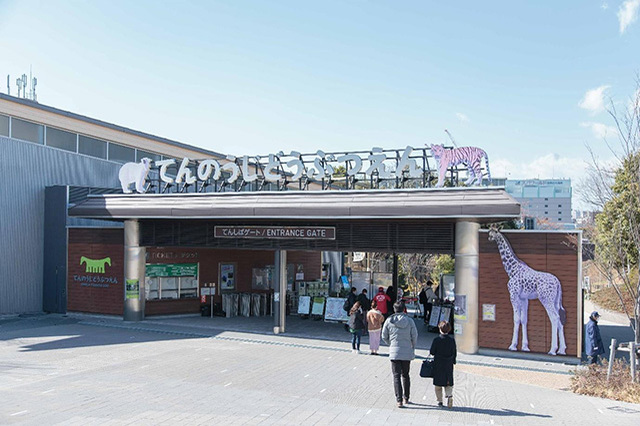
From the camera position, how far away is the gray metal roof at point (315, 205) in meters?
14.9

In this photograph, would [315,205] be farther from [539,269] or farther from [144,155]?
[144,155]

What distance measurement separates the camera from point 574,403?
35.7ft

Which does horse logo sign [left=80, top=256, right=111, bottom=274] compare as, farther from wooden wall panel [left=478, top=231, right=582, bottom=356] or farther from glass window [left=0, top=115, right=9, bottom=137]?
wooden wall panel [left=478, top=231, right=582, bottom=356]

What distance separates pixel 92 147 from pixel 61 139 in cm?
175

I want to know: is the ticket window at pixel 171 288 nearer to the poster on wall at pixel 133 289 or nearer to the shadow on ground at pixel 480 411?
the poster on wall at pixel 133 289

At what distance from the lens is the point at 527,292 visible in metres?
15.6

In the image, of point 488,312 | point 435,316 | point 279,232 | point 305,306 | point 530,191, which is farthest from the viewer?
point 530,191

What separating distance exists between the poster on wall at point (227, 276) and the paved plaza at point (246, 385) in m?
6.61

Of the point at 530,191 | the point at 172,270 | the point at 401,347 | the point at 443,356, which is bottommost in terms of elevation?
the point at 443,356

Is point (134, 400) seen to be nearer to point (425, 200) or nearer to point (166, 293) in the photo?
point (425, 200)

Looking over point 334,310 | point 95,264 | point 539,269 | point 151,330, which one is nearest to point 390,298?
point 334,310

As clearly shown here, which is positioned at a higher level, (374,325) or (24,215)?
(24,215)

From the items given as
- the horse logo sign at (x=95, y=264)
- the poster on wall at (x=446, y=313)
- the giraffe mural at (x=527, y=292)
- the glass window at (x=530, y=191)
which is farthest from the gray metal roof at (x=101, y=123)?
the glass window at (x=530, y=191)

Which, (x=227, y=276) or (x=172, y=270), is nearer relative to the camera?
(x=172, y=270)
